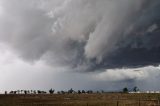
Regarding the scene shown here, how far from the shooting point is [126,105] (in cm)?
7631

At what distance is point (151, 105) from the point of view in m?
72.9

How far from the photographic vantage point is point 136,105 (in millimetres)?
75250

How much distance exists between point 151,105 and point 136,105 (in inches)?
152

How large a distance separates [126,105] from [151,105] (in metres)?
6.29

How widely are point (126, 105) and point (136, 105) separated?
2.46 metres
